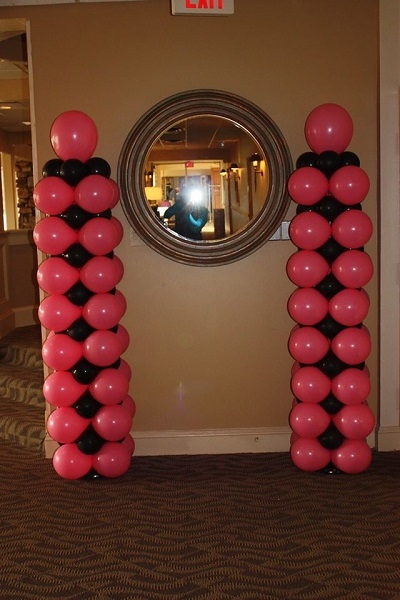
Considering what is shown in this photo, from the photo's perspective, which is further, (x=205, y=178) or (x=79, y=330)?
(x=205, y=178)

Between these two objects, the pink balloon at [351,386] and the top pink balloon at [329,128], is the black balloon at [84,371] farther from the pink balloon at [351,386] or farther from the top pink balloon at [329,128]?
the top pink balloon at [329,128]

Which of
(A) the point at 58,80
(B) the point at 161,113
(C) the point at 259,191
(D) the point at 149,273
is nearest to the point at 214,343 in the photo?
(D) the point at 149,273

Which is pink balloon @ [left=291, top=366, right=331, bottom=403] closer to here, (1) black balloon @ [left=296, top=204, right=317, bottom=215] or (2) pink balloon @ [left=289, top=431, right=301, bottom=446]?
(2) pink balloon @ [left=289, top=431, right=301, bottom=446]

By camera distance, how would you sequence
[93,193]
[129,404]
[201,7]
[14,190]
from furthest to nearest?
[14,190]
[129,404]
[93,193]
[201,7]

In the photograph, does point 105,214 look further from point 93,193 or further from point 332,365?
point 332,365

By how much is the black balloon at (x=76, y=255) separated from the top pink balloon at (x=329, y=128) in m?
1.45

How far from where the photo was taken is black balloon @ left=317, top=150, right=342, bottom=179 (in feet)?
13.5

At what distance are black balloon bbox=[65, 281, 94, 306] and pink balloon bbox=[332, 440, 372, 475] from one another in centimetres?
167

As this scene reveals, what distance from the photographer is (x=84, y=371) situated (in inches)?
161

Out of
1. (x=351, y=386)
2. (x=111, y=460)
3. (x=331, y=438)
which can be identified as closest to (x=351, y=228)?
(x=351, y=386)

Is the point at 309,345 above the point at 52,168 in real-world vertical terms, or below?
below

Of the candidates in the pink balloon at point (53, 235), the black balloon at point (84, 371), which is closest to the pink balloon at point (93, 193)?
the pink balloon at point (53, 235)

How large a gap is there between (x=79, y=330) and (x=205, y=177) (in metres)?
1.25

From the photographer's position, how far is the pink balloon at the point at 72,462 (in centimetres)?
414
